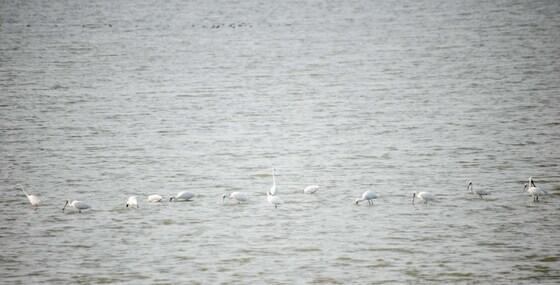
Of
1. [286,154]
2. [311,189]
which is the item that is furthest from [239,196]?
[286,154]

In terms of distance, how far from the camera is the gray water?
21.5 metres

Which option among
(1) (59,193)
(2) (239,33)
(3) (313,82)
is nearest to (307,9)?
(2) (239,33)

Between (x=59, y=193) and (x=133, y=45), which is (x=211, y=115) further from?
(x=133, y=45)

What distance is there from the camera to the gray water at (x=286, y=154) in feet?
70.5

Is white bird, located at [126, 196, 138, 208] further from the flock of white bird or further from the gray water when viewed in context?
the gray water

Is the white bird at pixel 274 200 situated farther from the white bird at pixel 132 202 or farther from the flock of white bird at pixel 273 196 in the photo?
the white bird at pixel 132 202

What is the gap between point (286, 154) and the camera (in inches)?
1332

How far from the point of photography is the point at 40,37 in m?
75.1

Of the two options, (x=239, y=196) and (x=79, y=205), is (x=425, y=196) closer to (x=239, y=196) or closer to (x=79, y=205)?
(x=239, y=196)

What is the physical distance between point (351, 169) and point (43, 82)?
27.1 metres

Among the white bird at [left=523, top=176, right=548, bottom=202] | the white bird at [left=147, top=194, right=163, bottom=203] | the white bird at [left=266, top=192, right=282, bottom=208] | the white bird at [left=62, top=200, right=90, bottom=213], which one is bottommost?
the white bird at [left=523, top=176, right=548, bottom=202]

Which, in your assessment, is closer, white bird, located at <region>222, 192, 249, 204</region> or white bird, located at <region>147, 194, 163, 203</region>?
white bird, located at <region>222, 192, 249, 204</region>

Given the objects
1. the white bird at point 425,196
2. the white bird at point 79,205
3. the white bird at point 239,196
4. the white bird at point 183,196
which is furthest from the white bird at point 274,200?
the white bird at point 79,205

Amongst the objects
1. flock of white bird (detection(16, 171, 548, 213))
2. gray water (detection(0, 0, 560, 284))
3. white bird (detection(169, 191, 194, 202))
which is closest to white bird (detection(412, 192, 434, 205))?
flock of white bird (detection(16, 171, 548, 213))
